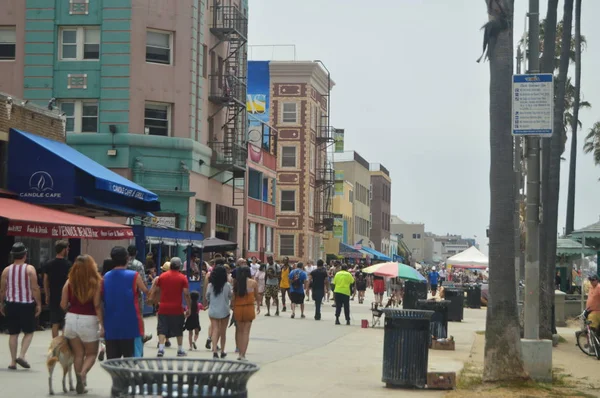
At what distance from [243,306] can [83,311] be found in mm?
5674

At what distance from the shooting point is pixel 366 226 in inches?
4309

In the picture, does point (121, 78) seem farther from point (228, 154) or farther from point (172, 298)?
point (172, 298)

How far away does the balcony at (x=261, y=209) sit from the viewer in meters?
55.3

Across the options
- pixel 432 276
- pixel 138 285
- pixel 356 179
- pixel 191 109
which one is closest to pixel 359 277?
pixel 432 276

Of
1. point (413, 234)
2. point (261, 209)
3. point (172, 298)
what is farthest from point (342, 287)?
point (413, 234)

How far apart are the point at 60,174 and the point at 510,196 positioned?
14.1 metres

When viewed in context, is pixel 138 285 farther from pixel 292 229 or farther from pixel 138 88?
pixel 292 229

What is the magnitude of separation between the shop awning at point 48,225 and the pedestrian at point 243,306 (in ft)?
17.8

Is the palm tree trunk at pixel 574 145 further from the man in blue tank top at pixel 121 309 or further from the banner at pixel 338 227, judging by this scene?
the banner at pixel 338 227

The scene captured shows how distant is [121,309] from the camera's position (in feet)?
39.0

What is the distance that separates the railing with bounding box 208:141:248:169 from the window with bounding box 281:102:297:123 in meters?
26.6

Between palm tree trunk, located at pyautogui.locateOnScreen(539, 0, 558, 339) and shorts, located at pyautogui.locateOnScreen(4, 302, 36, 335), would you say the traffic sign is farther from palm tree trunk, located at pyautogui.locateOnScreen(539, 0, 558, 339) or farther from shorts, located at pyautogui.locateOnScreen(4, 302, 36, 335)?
shorts, located at pyautogui.locateOnScreen(4, 302, 36, 335)

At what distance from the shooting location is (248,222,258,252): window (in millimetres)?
54981

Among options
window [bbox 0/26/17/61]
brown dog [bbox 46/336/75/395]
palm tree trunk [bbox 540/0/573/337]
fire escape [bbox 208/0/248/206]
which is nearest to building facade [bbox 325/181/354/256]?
fire escape [bbox 208/0/248/206]
